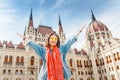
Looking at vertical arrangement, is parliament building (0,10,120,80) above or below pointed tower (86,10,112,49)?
below

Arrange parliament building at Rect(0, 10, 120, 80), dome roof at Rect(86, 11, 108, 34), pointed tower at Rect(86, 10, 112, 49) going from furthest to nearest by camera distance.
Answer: dome roof at Rect(86, 11, 108, 34), pointed tower at Rect(86, 10, 112, 49), parliament building at Rect(0, 10, 120, 80)

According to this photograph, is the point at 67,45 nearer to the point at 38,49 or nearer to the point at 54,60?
the point at 54,60

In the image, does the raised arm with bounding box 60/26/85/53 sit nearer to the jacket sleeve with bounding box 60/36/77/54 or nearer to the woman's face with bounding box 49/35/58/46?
the jacket sleeve with bounding box 60/36/77/54

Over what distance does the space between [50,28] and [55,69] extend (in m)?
44.7

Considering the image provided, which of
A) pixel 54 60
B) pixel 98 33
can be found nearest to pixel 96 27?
pixel 98 33

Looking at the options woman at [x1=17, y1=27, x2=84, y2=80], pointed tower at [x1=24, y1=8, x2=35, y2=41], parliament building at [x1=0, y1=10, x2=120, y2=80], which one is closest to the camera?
woman at [x1=17, y1=27, x2=84, y2=80]

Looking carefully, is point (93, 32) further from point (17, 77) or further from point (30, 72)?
point (17, 77)

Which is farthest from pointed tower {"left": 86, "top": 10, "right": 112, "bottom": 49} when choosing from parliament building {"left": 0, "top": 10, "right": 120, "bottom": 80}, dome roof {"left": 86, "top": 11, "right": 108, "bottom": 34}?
parliament building {"left": 0, "top": 10, "right": 120, "bottom": 80}

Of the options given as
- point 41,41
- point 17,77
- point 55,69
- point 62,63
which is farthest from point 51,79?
point 41,41

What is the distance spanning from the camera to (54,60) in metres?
5.53

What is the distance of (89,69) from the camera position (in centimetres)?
4109

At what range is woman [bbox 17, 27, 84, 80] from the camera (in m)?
5.32

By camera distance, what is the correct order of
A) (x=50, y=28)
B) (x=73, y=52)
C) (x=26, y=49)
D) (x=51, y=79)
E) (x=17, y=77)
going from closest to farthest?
(x=51, y=79)
(x=17, y=77)
(x=26, y=49)
(x=73, y=52)
(x=50, y=28)

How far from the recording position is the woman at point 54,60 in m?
5.32
